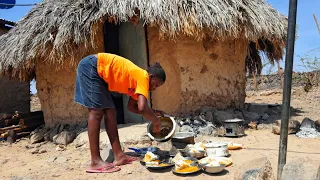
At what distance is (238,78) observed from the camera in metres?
5.62

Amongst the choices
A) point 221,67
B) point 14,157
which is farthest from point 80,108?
point 221,67

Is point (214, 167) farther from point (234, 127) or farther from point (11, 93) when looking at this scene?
point (11, 93)

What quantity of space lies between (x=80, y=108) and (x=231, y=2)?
2.97m

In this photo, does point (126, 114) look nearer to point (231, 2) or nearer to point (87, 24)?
point (87, 24)

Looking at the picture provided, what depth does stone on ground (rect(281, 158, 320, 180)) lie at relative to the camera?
1.93 metres

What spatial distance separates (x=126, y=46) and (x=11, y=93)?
367 centimetres

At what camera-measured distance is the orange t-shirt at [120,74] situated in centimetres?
281

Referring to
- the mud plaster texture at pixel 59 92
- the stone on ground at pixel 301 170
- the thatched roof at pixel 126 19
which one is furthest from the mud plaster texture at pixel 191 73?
the stone on ground at pixel 301 170

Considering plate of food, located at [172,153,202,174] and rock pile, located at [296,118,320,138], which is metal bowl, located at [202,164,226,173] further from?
rock pile, located at [296,118,320,138]

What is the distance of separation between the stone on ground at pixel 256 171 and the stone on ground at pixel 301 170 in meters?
0.14

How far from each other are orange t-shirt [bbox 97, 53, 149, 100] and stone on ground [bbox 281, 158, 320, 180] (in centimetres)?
129

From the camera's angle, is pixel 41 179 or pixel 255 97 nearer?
pixel 41 179

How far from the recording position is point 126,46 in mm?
5609

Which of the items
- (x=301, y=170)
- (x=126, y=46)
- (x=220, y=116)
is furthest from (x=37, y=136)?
(x=301, y=170)
